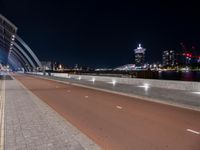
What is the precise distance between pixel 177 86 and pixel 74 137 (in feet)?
62.7

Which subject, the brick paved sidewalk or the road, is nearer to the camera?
the brick paved sidewalk

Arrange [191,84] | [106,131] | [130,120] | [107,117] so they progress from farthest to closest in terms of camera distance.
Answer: [191,84] → [107,117] → [130,120] → [106,131]

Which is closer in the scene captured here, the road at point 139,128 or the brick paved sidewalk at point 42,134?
the brick paved sidewalk at point 42,134

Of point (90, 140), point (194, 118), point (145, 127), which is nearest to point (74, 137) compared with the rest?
point (90, 140)

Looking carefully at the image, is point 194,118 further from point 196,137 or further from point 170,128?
point 196,137

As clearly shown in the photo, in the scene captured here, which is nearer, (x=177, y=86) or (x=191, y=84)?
(x=191, y=84)

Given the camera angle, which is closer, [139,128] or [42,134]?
[42,134]

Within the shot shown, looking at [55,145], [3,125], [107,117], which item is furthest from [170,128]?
[3,125]

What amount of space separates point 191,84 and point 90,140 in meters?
17.7

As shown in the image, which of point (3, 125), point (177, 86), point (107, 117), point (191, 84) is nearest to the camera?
point (3, 125)

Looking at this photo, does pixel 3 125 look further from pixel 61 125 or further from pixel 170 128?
pixel 170 128

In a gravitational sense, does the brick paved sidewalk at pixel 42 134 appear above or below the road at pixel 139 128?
above

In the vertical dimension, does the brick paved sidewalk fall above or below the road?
above

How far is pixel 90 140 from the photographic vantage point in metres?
7.52
